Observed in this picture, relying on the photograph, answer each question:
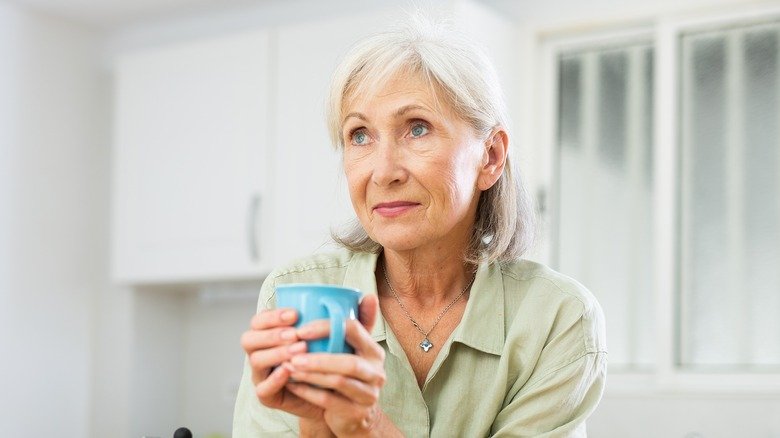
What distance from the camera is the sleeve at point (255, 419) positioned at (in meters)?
1.46

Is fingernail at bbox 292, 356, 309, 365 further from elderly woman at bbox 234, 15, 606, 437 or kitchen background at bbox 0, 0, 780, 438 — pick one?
kitchen background at bbox 0, 0, 780, 438

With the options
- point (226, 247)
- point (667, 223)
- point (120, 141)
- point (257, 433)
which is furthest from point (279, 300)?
point (120, 141)

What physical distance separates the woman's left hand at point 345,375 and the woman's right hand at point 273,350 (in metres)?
0.01

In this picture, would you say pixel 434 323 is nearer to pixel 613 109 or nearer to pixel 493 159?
pixel 493 159

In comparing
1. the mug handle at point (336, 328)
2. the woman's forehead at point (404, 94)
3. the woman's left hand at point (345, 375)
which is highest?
the woman's forehead at point (404, 94)

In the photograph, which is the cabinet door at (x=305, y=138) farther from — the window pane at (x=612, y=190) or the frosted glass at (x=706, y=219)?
the frosted glass at (x=706, y=219)

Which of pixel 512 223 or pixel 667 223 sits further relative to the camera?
pixel 667 223

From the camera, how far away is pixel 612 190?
3.52m

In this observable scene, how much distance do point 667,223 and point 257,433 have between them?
2.14 meters

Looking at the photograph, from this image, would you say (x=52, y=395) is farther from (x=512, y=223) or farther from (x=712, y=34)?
(x=512, y=223)

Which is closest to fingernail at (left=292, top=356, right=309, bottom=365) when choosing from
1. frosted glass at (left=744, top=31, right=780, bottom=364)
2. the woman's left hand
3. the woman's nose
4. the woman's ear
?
the woman's left hand

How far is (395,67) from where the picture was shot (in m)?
1.48

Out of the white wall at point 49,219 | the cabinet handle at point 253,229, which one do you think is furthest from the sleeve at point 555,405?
the white wall at point 49,219

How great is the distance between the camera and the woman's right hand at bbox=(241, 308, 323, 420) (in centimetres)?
116
